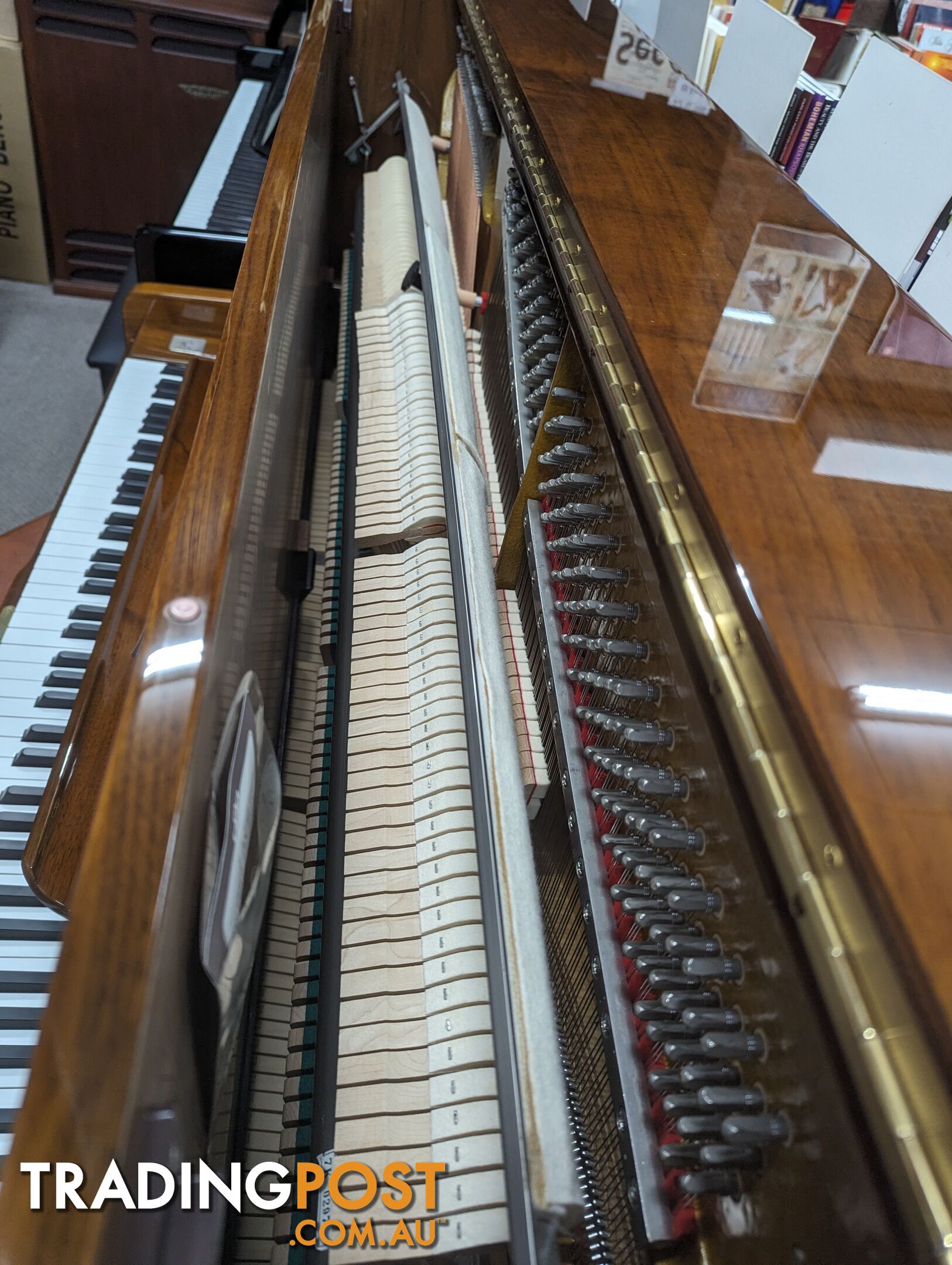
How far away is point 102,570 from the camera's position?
1712 millimetres

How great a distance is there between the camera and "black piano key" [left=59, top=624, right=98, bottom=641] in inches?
62.1

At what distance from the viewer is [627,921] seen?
2.72 ft

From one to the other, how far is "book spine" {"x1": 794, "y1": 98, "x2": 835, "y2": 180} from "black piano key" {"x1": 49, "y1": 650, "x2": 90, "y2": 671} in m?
3.03

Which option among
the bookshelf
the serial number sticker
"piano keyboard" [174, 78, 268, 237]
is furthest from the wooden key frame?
the bookshelf

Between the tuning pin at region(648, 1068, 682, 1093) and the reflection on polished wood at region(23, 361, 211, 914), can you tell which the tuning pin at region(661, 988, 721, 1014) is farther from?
the reflection on polished wood at region(23, 361, 211, 914)

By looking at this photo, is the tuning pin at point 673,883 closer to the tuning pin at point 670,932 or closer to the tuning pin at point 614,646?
the tuning pin at point 670,932

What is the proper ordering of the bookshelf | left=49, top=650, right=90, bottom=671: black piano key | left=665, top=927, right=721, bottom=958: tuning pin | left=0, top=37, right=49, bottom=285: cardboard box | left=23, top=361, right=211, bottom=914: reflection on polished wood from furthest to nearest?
1. left=0, top=37, right=49, bottom=285: cardboard box
2. the bookshelf
3. left=49, top=650, right=90, bottom=671: black piano key
4. left=23, top=361, right=211, bottom=914: reflection on polished wood
5. left=665, top=927, right=721, bottom=958: tuning pin

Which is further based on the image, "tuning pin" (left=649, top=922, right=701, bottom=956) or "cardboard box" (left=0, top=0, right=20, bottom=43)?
"cardboard box" (left=0, top=0, right=20, bottom=43)

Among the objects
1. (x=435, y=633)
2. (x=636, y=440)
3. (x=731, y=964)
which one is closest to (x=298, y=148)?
(x=435, y=633)

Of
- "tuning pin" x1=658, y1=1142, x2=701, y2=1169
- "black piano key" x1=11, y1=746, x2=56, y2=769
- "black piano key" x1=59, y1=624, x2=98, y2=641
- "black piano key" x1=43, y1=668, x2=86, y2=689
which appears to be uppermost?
"tuning pin" x1=658, y1=1142, x2=701, y2=1169

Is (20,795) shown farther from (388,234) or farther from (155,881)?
(388,234)

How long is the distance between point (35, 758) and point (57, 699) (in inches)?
5.2

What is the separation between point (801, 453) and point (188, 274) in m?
2.07

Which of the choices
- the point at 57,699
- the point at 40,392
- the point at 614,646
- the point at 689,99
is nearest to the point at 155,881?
the point at 614,646
